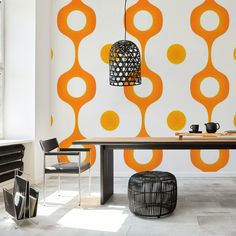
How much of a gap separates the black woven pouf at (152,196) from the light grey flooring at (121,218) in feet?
0.25

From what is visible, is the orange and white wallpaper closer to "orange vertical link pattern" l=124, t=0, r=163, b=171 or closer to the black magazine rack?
"orange vertical link pattern" l=124, t=0, r=163, b=171

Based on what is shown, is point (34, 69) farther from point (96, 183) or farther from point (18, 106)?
point (96, 183)

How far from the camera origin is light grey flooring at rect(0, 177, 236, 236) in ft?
8.51

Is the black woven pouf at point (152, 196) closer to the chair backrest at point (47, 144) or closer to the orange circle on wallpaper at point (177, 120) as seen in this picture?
the chair backrest at point (47, 144)

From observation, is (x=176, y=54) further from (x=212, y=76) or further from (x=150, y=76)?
(x=212, y=76)

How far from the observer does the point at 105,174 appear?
347 cm

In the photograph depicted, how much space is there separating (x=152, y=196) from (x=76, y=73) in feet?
9.23

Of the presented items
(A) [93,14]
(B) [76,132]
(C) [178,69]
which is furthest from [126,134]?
(A) [93,14]

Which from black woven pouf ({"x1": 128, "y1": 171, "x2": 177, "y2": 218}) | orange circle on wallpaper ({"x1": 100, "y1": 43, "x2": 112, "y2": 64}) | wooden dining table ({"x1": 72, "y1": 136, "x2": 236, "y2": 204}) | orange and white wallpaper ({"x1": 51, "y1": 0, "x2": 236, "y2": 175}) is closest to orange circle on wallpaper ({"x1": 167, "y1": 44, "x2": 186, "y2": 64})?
orange and white wallpaper ({"x1": 51, "y1": 0, "x2": 236, "y2": 175})

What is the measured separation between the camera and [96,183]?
4668 mm

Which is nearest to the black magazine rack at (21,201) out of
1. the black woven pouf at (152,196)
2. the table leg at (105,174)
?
the table leg at (105,174)

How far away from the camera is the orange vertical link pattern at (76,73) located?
16.9 ft

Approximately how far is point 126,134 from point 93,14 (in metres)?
1.92

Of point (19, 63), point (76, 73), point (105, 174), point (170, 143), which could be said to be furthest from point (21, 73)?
point (170, 143)
